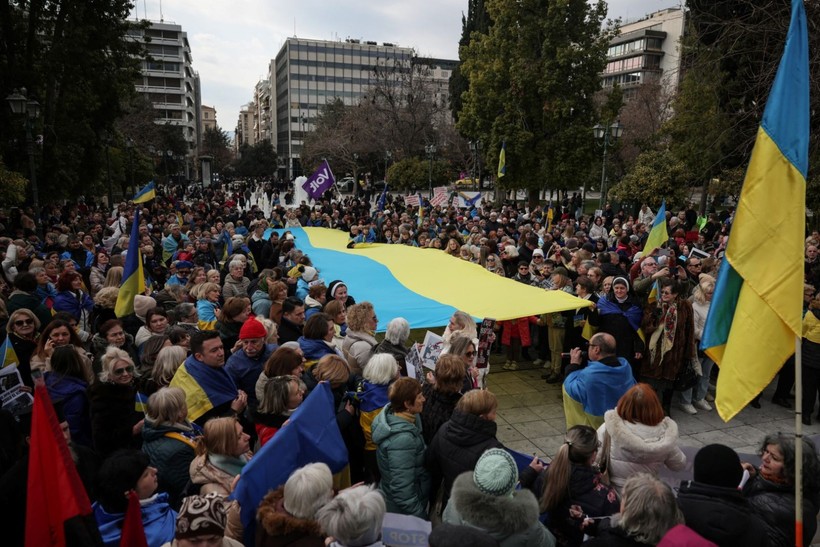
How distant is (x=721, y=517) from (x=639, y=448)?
2.85 feet

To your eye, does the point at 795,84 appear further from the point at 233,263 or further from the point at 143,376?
the point at 233,263

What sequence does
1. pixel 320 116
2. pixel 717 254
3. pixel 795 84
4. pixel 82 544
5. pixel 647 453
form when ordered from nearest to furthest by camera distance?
1. pixel 82 544
2. pixel 795 84
3. pixel 647 453
4. pixel 717 254
5. pixel 320 116

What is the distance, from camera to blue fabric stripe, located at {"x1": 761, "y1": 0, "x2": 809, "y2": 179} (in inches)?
126

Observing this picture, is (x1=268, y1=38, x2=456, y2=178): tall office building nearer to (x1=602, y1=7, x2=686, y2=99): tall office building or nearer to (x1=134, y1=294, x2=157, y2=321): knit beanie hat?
(x1=602, y1=7, x2=686, y2=99): tall office building

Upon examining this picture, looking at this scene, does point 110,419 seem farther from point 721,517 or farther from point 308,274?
point 308,274

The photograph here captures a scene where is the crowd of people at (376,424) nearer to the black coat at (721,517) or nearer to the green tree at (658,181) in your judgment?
the black coat at (721,517)

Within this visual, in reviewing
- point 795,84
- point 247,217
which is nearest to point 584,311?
point 795,84

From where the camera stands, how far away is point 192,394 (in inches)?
173

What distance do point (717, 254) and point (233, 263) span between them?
964 cm

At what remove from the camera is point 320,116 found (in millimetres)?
64438

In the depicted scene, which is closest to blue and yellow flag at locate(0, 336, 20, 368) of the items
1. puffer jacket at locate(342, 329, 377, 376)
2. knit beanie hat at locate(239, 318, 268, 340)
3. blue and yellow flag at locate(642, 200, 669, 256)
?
knit beanie hat at locate(239, 318, 268, 340)

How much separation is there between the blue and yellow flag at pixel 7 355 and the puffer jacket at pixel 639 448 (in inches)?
207

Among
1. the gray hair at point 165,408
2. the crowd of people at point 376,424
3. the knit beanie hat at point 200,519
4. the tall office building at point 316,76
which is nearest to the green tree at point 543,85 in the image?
the crowd of people at point 376,424

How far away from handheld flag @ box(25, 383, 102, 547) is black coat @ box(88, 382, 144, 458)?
1518 millimetres
